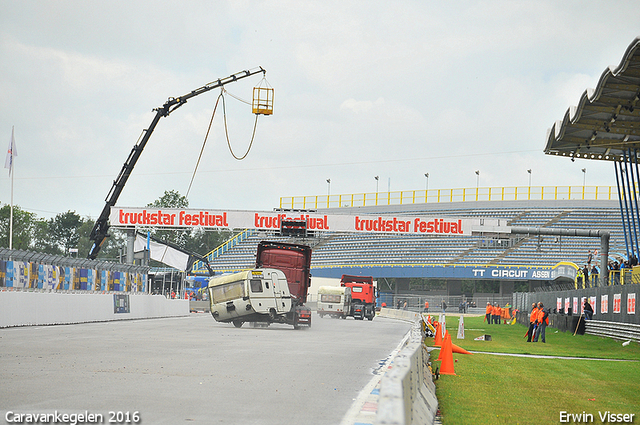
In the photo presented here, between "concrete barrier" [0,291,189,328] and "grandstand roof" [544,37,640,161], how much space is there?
72.3 feet

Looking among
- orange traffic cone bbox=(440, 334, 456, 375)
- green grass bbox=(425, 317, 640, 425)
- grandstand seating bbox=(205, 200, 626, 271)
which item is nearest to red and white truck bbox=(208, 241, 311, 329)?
green grass bbox=(425, 317, 640, 425)

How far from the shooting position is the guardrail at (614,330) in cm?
2520

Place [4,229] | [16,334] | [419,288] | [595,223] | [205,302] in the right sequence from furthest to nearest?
[4,229]
[419,288]
[595,223]
[205,302]
[16,334]

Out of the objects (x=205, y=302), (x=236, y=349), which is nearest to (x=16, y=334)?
(x=236, y=349)

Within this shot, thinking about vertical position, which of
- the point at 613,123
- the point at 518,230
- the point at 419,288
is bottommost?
the point at 419,288

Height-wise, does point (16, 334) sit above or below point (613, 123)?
below

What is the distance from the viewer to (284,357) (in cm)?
1563

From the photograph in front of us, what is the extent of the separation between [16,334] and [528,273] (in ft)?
165

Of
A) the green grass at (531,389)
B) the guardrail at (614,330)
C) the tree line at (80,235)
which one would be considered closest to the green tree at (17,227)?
the tree line at (80,235)

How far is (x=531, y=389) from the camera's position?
11.4 m

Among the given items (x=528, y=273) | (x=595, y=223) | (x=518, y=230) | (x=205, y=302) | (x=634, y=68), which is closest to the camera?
(x=634, y=68)

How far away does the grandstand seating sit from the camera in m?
65.2

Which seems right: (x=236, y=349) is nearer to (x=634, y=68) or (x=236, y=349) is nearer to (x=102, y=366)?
(x=102, y=366)

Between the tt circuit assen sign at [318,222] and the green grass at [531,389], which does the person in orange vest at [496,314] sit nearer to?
the tt circuit assen sign at [318,222]
